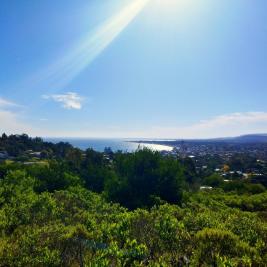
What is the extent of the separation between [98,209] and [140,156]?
23.7m

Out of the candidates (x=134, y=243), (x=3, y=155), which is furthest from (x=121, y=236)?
(x=3, y=155)

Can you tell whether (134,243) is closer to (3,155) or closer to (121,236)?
(121,236)

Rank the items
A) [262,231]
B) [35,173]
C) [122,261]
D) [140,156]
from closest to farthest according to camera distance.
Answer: [122,261] < [262,231] < [140,156] < [35,173]

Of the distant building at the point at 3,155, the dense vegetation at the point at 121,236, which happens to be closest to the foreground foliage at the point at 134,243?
the dense vegetation at the point at 121,236

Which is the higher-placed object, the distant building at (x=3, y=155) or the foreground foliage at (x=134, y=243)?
the distant building at (x=3, y=155)

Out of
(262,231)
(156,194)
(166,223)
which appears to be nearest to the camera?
(166,223)

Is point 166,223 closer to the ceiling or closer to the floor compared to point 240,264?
closer to the ceiling

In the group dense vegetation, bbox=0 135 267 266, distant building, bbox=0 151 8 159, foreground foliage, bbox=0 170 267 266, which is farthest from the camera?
distant building, bbox=0 151 8 159

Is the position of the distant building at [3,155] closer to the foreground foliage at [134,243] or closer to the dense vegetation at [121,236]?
the dense vegetation at [121,236]

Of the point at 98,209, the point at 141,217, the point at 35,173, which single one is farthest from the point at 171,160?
the point at 141,217

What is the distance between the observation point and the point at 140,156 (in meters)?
51.7

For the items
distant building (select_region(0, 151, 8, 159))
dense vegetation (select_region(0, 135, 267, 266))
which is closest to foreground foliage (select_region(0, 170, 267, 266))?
dense vegetation (select_region(0, 135, 267, 266))

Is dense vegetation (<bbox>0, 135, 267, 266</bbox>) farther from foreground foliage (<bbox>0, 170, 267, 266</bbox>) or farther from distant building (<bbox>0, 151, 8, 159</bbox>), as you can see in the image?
distant building (<bbox>0, 151, 8, 159</bbox>)

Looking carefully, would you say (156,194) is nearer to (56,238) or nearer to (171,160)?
(171,160)
